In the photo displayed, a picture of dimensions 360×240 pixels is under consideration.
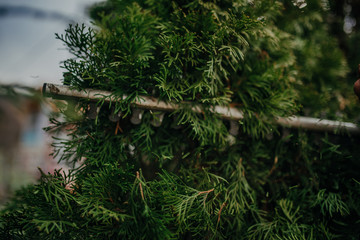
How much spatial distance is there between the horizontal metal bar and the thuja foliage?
20 millimetres

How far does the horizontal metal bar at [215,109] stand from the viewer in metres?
0.48

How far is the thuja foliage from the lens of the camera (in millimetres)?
474

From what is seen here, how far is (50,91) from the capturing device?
1.51ft

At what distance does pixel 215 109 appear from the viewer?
566 millimetres

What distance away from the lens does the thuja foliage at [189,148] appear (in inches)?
18.7

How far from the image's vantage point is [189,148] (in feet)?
2.00

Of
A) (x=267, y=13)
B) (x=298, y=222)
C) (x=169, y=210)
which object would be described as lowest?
(x=298, y=222)

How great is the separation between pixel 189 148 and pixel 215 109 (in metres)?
0.14

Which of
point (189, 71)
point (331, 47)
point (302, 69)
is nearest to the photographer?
point (189, 71)

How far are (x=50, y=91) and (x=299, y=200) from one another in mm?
708

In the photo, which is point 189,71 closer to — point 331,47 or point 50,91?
point 50,91

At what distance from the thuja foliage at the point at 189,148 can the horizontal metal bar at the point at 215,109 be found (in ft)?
0.06

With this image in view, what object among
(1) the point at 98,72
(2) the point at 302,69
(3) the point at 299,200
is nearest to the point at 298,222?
(3) the point at 299,200

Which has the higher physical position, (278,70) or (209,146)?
(278,70)
